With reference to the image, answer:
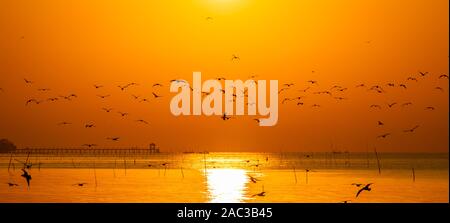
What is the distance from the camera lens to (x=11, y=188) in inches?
2004

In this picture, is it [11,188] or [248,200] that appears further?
[11,188]
